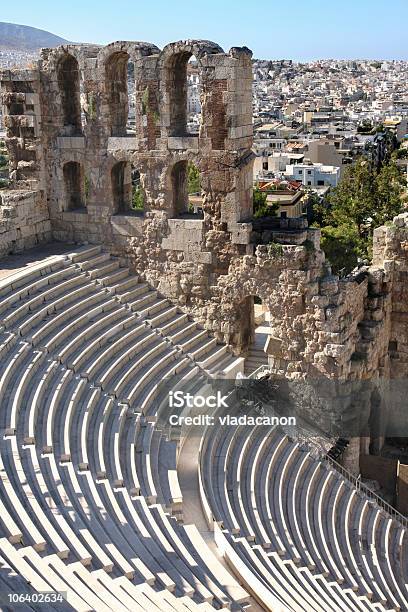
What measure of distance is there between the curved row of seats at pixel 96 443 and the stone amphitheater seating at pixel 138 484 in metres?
0.03

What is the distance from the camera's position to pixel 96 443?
46.7 ft

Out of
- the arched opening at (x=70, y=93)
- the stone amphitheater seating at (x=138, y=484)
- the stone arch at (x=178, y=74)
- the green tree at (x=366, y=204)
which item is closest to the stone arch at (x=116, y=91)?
the arched opening at (x=70, y=93)

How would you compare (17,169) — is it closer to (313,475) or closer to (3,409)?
(3,409)

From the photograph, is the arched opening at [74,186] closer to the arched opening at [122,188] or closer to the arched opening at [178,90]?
the arched opening at [122,188]

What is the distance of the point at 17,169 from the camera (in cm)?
2173

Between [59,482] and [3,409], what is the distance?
223cm

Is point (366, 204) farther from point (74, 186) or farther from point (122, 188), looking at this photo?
point (74, 186)

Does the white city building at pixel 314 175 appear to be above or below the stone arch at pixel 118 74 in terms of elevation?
below

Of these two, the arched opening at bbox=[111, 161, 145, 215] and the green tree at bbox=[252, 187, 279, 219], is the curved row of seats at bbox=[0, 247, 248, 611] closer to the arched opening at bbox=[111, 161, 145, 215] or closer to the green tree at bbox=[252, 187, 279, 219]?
the arched opening at bbox=[111, 161, 145, 215]

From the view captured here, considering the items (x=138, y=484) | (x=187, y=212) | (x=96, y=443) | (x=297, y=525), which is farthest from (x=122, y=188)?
(x=297, y=525)

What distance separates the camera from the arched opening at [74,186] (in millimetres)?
21734

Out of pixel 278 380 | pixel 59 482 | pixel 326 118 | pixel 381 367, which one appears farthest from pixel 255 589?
pixel 326 118

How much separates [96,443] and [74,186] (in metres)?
10.1

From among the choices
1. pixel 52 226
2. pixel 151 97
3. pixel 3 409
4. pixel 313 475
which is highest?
pixel 151 97
